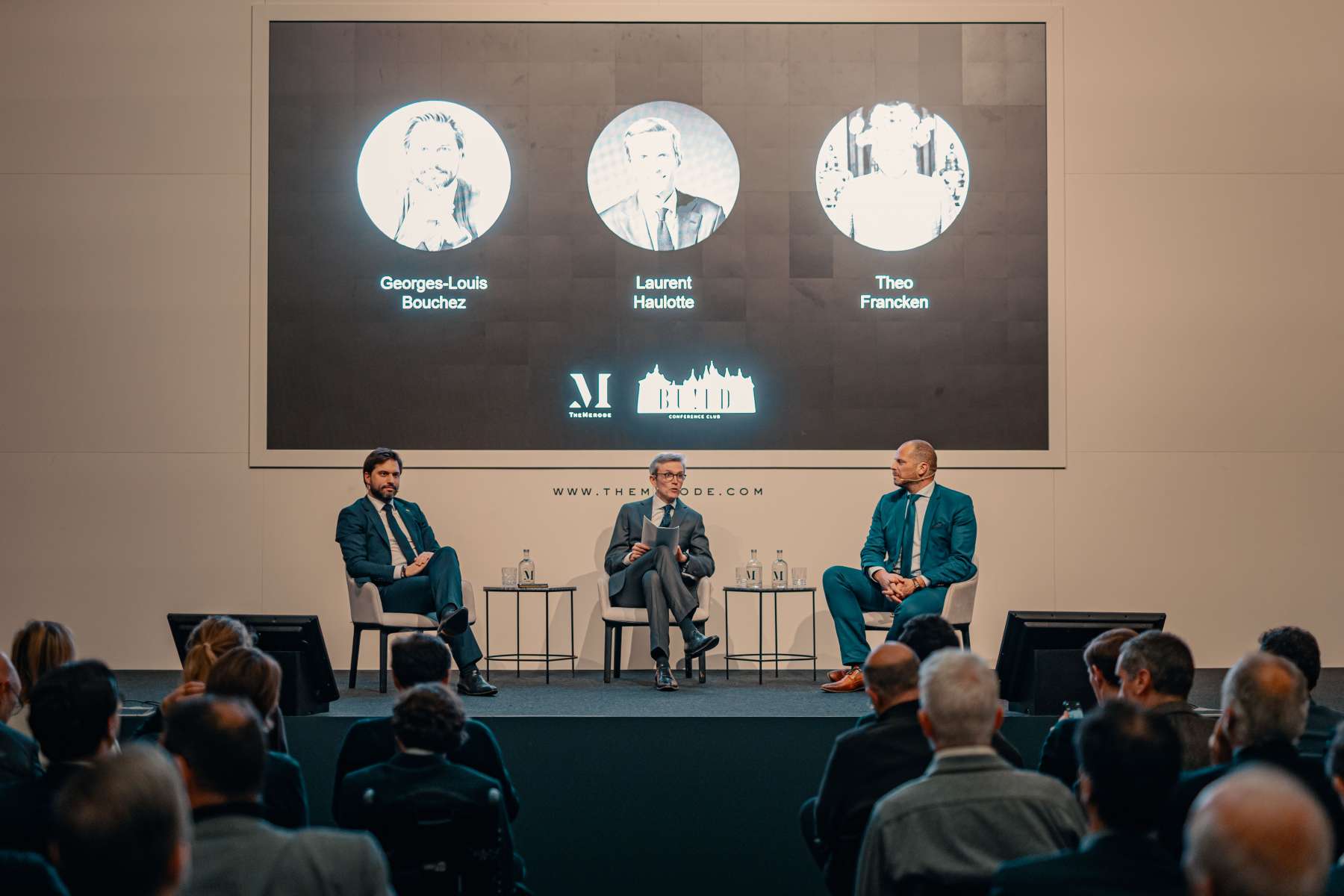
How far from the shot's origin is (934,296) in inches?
282

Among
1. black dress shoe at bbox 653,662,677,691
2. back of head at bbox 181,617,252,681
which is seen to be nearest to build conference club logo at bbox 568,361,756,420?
black dress shoe at bbox 653,662,677,691

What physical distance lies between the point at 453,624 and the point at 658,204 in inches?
104

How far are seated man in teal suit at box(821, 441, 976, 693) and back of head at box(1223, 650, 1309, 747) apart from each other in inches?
133

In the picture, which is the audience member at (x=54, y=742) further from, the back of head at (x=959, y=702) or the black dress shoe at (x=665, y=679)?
the black dress shoe at (x=665, y=679)

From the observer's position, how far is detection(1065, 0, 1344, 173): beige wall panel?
23.9 ft

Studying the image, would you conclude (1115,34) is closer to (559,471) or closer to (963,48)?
(963,48)

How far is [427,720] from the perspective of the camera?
258 centimetres

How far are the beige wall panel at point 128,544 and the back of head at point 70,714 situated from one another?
4818mm

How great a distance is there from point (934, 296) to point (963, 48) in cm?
139

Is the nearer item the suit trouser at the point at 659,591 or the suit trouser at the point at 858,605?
the suit trouser at the point at 858,605

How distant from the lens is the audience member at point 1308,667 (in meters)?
3.15

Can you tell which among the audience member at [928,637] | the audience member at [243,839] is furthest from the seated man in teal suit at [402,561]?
the audience member at [243,839]

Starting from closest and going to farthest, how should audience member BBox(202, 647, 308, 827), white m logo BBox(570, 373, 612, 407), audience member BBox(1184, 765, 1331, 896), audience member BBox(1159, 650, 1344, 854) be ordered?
audience member BBox(1184, 765, 1331, 896) < audience member BBox(1159, 650, 1344, 854) < audience member BBox(202, 647, 308, 827) < white m logo BBox(570, 373, 612, 407)

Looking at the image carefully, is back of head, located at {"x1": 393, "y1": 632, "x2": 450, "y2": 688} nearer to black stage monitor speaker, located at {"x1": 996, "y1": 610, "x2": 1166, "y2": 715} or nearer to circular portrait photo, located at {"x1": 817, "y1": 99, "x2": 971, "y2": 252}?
black stage monitor speaker, located at {"x1": 996, "y1": 610, "x2": 1166, "y2": 715}
